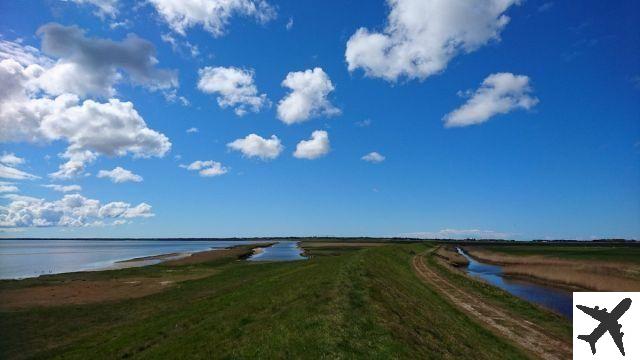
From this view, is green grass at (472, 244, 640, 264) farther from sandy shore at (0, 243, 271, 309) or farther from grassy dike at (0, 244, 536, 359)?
sandy shore at (0, 243, 271, 309)

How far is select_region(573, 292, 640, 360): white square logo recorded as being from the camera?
22281 mm

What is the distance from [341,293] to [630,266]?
7116 centimetres

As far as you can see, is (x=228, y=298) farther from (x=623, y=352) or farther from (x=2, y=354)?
(x=623, y=352)

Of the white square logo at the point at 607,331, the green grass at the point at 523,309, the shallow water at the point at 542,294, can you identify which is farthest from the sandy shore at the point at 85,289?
the shallow water at the point at 542,294

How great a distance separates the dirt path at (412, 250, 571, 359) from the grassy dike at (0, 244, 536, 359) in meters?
1.69

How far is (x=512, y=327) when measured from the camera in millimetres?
28219

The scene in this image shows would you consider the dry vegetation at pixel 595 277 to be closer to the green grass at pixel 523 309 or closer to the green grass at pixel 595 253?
the green grass at pixel 523 309

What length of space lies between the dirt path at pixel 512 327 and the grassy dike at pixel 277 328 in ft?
5.56

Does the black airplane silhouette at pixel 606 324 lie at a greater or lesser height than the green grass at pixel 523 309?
greater

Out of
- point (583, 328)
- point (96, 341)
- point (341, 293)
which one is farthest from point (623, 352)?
point (96, 341)

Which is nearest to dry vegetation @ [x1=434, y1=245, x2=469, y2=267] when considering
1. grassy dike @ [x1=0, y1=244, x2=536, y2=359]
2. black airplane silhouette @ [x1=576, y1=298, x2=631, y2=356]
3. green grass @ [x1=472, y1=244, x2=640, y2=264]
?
green grass @ [x1=472, y1=244, x2=640, y2=264]

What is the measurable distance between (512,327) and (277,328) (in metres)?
19.1

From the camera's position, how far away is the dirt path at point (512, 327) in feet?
77.3

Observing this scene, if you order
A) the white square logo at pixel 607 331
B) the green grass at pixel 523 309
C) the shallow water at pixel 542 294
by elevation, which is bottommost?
the shallow water at pixel 542 294
